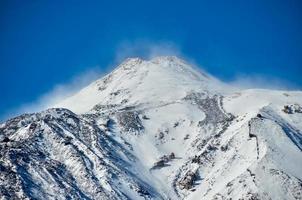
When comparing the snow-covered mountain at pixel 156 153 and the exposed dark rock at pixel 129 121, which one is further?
the exposed dark rock at pixel 129 121

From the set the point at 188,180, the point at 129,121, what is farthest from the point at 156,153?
the point at 188,180

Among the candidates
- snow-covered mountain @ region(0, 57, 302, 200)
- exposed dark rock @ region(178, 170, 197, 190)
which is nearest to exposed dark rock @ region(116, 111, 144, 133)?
snow-covered mountain @ region(0, 57, 302, 200)

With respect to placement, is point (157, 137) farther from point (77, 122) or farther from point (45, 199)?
point (45, 199)

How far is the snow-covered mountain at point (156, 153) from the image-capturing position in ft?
381

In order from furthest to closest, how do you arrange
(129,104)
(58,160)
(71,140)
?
(129,104) < (71,140) < (58,160)

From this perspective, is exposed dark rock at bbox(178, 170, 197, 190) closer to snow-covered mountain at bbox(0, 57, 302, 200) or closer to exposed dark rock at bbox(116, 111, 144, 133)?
snow-covered mountain at bbox(0, 57, 302, 200)

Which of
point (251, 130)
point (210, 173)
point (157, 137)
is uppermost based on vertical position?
point (157, 137)

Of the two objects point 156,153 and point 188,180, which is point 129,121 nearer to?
point 156,153

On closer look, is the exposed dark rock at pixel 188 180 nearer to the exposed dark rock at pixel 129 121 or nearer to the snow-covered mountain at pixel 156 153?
the snow-covered mountain at pixel 156 153

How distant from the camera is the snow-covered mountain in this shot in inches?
4567

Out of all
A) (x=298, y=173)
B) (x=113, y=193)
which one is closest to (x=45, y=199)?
(x=113, y=193)

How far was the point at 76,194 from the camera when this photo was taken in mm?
114125

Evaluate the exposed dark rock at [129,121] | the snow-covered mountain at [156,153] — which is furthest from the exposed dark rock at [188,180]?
the exposed dark rock at [129,121]

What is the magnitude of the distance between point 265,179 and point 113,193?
1107 inches
